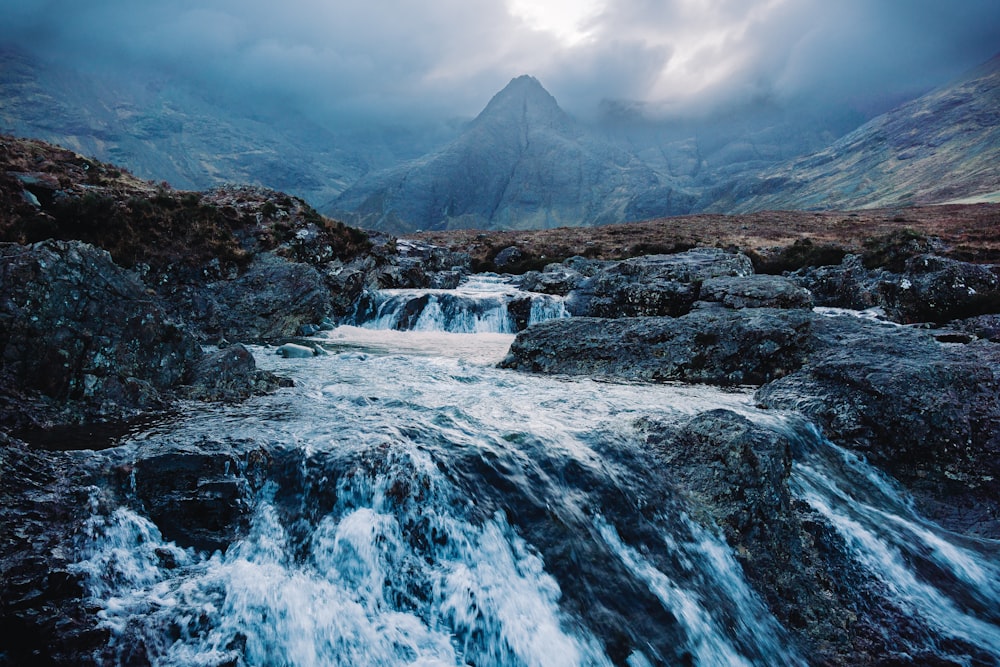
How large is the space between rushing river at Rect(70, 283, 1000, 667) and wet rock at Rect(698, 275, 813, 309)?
11174mm

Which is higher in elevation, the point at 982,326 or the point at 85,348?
the point at 982,326

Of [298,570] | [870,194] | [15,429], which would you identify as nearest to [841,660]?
[298,570]

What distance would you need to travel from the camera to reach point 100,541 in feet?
15.1

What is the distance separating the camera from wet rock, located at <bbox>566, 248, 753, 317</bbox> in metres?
21.6

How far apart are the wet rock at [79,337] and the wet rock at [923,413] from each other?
1325cm

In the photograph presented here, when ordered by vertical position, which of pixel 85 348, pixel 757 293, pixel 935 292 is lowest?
pixel 85 348

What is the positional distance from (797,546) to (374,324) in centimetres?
2353

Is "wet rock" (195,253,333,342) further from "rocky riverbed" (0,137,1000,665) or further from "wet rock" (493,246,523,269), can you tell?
"wet rock" (493,246,523,269)

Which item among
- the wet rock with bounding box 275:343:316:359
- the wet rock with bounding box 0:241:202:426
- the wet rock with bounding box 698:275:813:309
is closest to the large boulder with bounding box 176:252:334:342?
the wet rock with bounding box 275:343:316:359

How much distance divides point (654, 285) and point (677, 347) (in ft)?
27.8

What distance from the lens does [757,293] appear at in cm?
1914


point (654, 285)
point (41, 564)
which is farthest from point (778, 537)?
point (654, 285)

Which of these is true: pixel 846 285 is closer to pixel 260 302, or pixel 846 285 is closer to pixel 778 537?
pixel 778 537

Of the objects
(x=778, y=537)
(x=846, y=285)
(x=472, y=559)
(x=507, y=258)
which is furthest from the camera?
(x=507, y=258)
